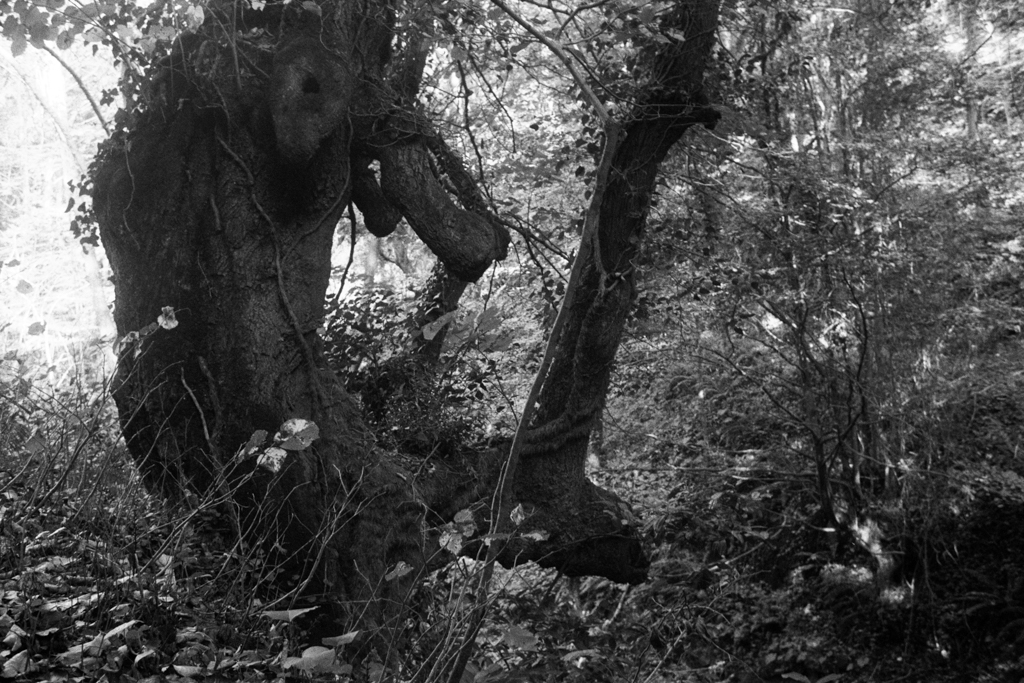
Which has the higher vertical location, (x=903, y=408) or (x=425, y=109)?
(x=425, y=109)

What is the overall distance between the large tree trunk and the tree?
0.5 inches

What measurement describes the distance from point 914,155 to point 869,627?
15.0 ft

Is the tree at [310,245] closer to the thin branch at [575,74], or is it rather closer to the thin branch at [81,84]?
the thin branch at [81,84]

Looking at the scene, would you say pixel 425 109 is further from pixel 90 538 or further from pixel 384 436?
pixel 90 538

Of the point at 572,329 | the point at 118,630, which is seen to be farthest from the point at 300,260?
the point at 118,630

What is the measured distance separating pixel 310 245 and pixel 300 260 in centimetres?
13

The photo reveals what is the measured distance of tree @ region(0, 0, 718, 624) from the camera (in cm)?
482

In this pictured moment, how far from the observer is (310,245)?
544 cm

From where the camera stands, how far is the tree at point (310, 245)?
4.82m

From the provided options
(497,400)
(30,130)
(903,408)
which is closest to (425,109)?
Result: (497,400)

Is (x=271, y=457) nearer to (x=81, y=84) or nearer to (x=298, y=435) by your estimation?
(x=298, y=435)

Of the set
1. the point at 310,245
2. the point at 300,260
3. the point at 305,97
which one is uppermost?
the point at 305,97

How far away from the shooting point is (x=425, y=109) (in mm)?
6168

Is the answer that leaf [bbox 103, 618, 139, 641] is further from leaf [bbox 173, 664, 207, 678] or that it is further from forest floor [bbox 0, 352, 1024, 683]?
leaf [bbox 173, 664, 207, 678]
